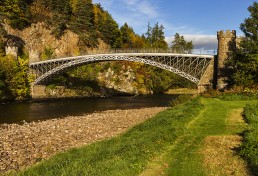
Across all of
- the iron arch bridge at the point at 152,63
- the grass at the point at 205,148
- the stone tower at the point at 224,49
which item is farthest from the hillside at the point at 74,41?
the grass at the point at 205,148

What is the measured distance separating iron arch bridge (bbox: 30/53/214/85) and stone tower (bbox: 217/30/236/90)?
8.68ft

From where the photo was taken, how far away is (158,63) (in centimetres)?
5641

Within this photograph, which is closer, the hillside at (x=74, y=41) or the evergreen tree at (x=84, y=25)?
the hillside at (x=74, y=41)

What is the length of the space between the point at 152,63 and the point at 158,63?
1.34 meters

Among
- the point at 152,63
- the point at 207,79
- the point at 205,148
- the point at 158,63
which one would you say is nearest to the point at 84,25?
the point at 152,63

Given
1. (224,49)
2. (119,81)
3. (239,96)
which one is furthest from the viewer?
(119,81)

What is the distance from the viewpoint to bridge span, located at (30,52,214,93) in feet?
167

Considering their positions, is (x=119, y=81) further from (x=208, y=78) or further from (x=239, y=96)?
(x=239, y=96)

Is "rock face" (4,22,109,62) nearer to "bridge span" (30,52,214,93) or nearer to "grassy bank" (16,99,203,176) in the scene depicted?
"bridge span" (30,52,214,93)

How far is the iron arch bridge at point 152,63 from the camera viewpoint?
5197cm

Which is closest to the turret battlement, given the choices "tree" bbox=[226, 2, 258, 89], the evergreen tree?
"tree" bbox=[226, 2, 258, 89]

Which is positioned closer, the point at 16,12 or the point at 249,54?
the point at 249,54

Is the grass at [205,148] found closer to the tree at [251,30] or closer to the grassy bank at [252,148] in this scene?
the grassy bank at [252,148]

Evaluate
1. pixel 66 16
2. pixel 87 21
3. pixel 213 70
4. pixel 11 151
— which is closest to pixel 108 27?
pixel 87 21
